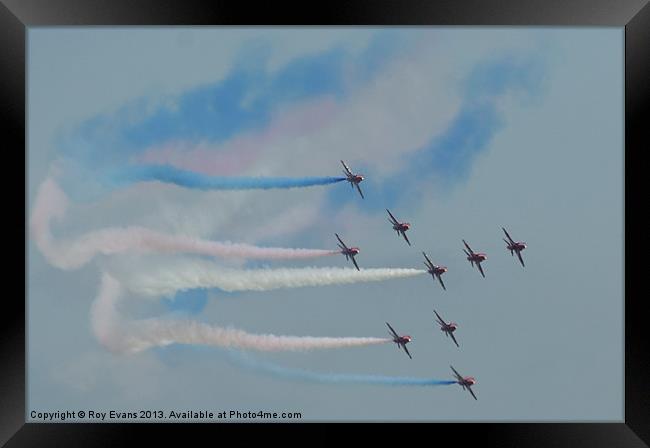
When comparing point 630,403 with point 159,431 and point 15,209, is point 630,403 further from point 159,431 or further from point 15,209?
point 15,209

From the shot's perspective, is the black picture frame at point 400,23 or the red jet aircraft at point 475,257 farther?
the red jet aircraft at point 475,257

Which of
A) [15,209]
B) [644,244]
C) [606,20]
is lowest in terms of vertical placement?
[644,244]

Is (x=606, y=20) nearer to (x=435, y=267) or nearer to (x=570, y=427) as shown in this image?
(x=570, y=427)

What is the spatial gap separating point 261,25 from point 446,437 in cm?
1437

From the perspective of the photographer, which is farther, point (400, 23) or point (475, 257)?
A: point (475, 257)

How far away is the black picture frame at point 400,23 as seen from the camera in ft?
101

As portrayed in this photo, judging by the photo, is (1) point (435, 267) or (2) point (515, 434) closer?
(2) point (515, 434)

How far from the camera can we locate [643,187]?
3228 cm

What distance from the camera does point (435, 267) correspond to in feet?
159

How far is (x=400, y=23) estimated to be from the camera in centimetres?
3130

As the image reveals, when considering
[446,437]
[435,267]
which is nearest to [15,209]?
[446,437]

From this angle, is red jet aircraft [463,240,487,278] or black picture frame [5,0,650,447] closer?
black picture frame [5,0,650,447]

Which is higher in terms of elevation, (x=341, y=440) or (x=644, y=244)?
(x=644, y=244)

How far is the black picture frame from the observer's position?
3077 cm
